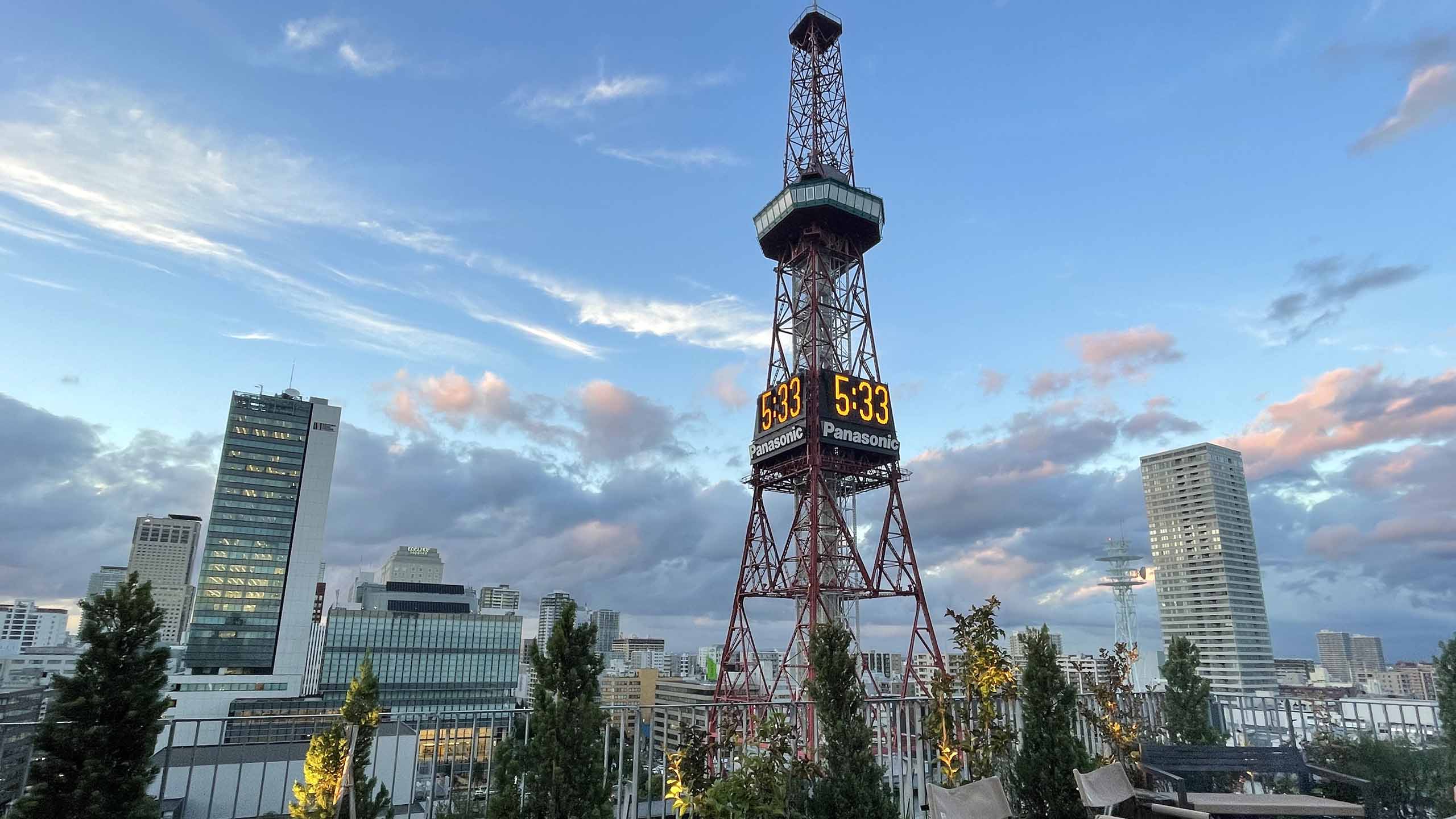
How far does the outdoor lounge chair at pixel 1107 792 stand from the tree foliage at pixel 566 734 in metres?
4.76

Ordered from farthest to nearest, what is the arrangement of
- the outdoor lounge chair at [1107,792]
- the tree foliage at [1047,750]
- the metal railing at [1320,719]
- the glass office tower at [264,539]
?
the glass office tower at [264,539], the metal railing at [1320,719], the tree foliage at [1047,750], the outdoor lounge chair at [1107,792]

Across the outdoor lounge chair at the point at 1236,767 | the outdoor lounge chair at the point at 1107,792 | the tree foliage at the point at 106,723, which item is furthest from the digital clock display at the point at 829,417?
the tree foliage at the point at 106,723

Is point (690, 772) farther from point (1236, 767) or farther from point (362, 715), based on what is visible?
point (1236, 767)

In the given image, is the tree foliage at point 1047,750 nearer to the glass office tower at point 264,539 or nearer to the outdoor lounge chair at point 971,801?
the outdoor lounge chair at point 971,801

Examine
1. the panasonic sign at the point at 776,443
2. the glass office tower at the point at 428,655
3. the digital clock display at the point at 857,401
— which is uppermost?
the digital clock display at the point at 857,401

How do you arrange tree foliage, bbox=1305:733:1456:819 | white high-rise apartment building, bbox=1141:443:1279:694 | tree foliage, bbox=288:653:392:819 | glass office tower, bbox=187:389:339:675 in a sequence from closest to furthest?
tree foliage, bbox=1305:733:1456:819 < tree foliage, bbox=288:653:392:819 < glass office tower, bbox=187:389:339:675 < white high-rise apartment building, bbox=1141:443:1279:694

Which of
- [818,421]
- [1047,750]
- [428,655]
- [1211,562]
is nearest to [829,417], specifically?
[818,421]

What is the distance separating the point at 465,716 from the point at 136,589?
3800 millimetres

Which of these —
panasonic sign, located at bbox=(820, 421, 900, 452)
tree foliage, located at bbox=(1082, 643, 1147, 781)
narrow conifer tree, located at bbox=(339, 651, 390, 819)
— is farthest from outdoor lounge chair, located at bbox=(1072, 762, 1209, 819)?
panasonic sign, located at bbox=(820, 421, 900, 452)

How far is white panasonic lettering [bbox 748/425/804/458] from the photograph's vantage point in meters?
37.3

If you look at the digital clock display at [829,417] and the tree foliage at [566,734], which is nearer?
the tree foliage at [566,734]

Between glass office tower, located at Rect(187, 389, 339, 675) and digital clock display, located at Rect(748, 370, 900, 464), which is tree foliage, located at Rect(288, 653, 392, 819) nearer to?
digital clock display, located at Rect(748, 370, 900, 464)

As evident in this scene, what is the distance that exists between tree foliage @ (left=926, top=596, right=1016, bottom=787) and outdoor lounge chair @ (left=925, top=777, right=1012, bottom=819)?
1.28 m

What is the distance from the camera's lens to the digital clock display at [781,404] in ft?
124
